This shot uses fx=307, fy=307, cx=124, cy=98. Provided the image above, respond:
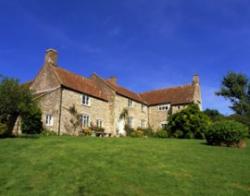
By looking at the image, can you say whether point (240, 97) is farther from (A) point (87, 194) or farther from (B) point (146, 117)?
(A) point (87, 194)

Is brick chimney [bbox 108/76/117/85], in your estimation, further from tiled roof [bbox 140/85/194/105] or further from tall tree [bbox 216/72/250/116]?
tall tree [bbox 216/72/250/116]

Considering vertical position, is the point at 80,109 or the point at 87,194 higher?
the point at 80,109

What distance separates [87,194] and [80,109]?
26.3 m

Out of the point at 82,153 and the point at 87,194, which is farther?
the point at 82,153

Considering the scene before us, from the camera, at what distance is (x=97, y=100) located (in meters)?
38.8

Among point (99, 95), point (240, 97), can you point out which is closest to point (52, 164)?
point (99, 95)

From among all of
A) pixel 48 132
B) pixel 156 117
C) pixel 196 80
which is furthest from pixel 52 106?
pixel 196 80

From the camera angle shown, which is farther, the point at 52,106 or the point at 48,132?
the point at 52,106

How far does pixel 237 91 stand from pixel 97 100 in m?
34.0

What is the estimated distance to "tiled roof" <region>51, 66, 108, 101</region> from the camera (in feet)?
115

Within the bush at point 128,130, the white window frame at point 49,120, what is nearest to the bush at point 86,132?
the white window frame at point 49,120

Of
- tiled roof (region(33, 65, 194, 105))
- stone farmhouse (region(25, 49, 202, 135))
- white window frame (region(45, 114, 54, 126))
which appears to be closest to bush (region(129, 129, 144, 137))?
Result: stone farmhouse (region(25, 49, 202, 135))

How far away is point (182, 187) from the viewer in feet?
34.3

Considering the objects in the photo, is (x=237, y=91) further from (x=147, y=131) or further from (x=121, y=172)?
(x=121, y=172)
